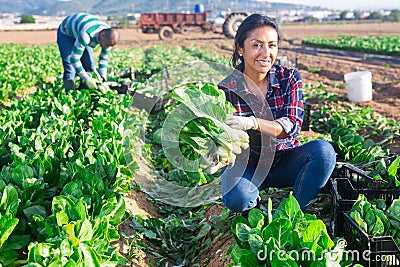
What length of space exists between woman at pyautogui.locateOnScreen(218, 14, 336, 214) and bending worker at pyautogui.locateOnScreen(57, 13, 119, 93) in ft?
13.2

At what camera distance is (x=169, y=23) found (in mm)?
35750

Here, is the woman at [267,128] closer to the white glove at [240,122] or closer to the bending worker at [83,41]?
the white glove at [240,122]

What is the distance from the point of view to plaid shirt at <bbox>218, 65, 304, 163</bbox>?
3418mm

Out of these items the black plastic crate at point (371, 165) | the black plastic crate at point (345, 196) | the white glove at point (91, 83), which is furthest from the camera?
the white glove at point (91, 83)

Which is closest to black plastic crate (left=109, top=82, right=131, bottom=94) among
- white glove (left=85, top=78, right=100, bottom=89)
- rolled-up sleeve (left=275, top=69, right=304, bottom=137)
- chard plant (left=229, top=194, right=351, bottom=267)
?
white glove (left=85, top=78, right=100, bottom=89)

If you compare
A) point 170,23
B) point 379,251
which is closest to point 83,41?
point 379,251

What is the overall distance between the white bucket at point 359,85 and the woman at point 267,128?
5.90 meters

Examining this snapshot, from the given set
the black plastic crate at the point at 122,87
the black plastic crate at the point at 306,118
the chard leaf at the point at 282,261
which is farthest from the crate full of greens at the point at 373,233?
the black plastic crate at the point at 122,87

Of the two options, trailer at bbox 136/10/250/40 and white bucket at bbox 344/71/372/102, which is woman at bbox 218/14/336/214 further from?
trailer at bbox 136/10/250/40

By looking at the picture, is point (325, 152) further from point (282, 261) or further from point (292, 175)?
point (282, 261)

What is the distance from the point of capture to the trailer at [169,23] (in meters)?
35.3

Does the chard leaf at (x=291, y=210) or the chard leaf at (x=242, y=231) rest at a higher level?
the chard leaf at (x=291, y=210)

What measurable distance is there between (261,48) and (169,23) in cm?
3350

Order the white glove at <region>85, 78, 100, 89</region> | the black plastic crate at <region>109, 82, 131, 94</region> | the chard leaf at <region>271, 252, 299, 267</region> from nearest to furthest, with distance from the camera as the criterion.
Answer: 1. the chard leaf at <region>271, 252, 299, 267</region>
2. the white glove at <region>85, 78, 100, 89</region>
3. the black plastic crate at <region>109, 82, 131, 94</region>
